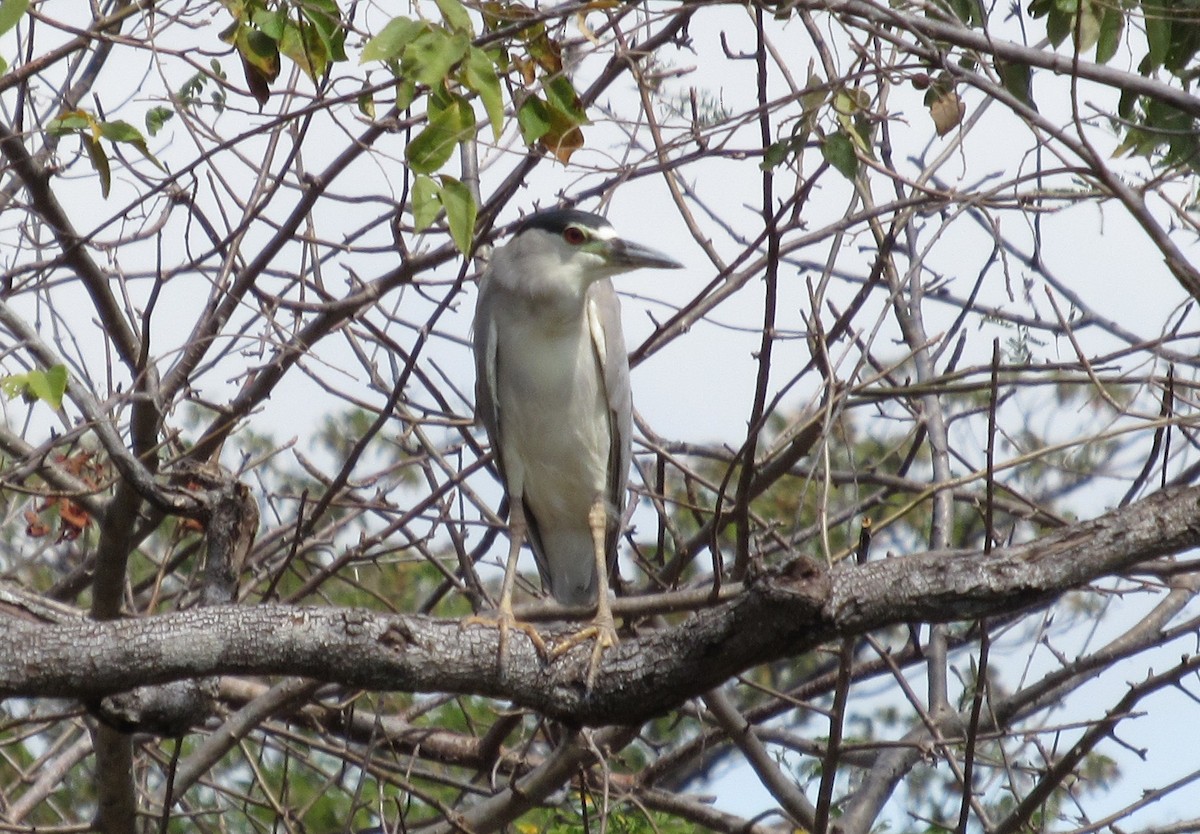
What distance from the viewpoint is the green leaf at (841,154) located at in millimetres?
2781

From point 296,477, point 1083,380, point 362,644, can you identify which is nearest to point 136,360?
point 362,644

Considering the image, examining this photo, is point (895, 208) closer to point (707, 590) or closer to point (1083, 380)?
point (1083, 380)

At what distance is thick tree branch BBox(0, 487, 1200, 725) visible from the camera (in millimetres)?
2293

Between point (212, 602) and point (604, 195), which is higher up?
point (604, 195)

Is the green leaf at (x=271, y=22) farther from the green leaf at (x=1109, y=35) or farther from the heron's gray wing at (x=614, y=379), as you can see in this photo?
the heron's gray wing at (x=614, y=379)

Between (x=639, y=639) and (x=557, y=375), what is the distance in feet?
6.69

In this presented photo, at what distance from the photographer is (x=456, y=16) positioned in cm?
249

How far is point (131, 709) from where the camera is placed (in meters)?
2.74

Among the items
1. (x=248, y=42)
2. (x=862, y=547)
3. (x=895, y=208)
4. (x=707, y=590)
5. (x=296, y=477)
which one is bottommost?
(x=862, y=547)

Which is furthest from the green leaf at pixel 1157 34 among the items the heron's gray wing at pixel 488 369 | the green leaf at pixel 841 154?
the heron's gray wing at pixel 488 369

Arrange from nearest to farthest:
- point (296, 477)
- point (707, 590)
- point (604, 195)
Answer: point (707, 590) < point (604, 195) < point (296, 477)

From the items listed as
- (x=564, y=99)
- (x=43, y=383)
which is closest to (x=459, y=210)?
(x=564, y=99)

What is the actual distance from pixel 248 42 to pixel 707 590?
1.59 metres

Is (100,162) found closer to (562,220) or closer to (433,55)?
(433,55)
